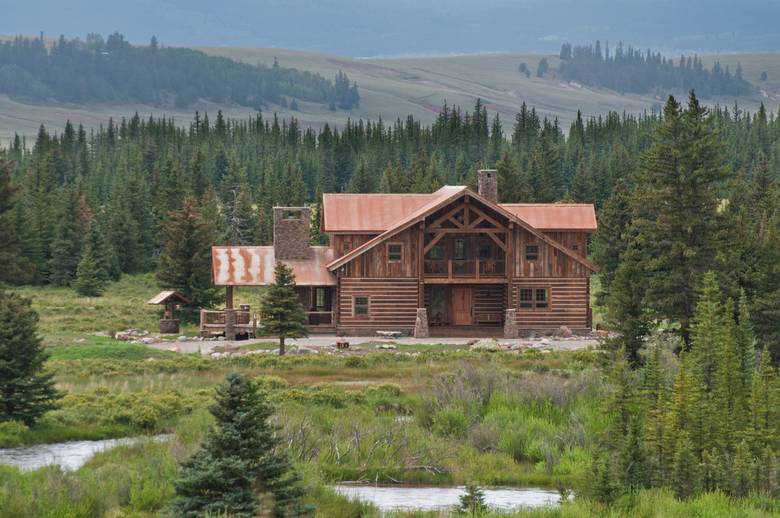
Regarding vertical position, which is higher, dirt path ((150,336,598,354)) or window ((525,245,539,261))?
window ((525,245,539,261))

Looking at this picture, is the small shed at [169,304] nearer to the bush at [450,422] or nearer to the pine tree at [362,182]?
the bush at [450,422]

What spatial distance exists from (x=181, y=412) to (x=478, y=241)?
1209 inches

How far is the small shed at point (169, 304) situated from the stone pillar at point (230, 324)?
3598 mm

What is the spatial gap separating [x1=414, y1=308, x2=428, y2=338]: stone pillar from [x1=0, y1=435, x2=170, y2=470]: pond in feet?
95.3

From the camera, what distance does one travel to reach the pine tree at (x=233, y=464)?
2170 centimetres

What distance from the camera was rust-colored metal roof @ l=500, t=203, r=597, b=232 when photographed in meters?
65.4

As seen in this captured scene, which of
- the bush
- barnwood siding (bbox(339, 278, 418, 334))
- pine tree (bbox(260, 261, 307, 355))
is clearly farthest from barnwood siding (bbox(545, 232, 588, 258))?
the bush

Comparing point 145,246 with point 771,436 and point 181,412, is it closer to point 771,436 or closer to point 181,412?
point 181,412

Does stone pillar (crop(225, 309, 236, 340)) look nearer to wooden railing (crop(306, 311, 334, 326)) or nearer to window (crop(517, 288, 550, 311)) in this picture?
Result: wooden railing (crop(306, 311, 334, 326))

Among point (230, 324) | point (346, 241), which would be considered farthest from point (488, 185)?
point (230, 324)

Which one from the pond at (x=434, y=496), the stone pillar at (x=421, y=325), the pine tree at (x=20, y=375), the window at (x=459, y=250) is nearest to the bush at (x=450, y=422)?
the pond at (x=434, y=496)

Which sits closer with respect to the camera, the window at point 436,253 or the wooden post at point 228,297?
the wooden post at point 228,297

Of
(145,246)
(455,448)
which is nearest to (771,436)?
(455,448)

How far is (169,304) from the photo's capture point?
212 feet
